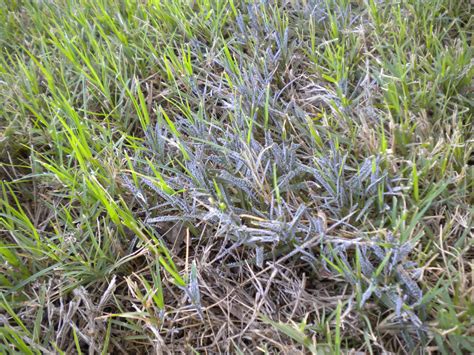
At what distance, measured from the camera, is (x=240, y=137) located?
3.85ft

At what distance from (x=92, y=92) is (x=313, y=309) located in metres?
0.85

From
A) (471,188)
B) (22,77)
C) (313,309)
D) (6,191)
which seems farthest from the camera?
(22,77)

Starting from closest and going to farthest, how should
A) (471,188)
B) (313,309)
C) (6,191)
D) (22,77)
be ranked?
1. (313,309)
2. (471,188)
3. (6,191)
4. (22,77)

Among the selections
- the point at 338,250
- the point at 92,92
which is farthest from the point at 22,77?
the point at 338,250

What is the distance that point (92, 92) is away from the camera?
1397 mm

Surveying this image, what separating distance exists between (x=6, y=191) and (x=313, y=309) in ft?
2.81

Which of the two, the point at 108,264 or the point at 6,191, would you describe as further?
the point at 6,191

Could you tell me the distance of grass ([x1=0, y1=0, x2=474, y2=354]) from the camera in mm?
959

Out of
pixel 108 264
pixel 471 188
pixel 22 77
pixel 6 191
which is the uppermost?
pixel 22 77

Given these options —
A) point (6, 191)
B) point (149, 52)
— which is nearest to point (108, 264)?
point (6, 191)

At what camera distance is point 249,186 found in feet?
3.70

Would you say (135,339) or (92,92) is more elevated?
(92,92)

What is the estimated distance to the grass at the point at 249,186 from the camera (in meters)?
0.96

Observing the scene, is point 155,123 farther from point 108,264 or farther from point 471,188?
point 471,188
